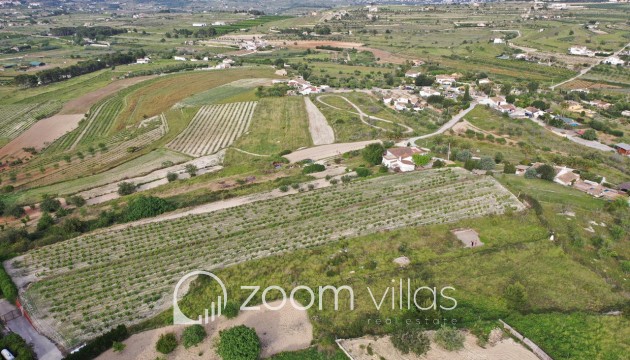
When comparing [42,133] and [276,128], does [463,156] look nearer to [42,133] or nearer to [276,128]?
[276,128]

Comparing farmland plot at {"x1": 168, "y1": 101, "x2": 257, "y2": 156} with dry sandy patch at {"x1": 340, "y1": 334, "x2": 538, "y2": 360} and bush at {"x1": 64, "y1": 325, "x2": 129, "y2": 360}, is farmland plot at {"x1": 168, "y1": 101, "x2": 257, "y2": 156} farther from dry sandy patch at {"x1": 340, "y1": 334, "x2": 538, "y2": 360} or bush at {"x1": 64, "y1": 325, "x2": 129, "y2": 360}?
dry sandy patch at {"x1": 340, "y1": 334, "x2": 538, "y2": 360}

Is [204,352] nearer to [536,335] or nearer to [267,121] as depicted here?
[536,335]

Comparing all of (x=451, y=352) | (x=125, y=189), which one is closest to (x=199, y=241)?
(x=125, y=189)

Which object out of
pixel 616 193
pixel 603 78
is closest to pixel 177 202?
pixel 616 193

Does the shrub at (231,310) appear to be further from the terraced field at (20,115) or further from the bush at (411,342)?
the terraced field at (20,115)

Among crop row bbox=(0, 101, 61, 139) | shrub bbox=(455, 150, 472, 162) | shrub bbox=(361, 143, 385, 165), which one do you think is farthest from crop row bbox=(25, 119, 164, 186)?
shrub bbox=(455, 150, 472, 162)
